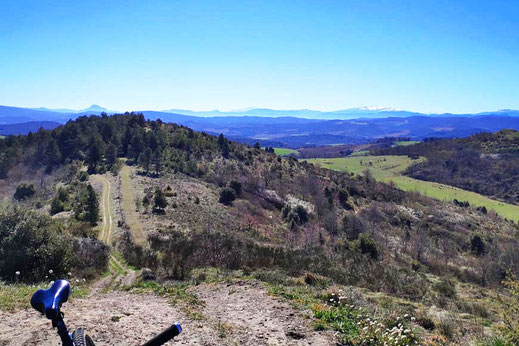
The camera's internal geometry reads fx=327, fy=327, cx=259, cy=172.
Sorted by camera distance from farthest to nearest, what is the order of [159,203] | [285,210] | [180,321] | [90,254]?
[285,210]
[159,203]
[90,254]
[180,321]

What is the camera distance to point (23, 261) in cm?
1302

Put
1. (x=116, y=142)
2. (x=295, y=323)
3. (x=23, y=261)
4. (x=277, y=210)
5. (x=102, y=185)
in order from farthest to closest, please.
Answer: (x=116, y=142), (x=277, y=210), (x=102, y=185), (x=23, y=261), (x=295, y=323)

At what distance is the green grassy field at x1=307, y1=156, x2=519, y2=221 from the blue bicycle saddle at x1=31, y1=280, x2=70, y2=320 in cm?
9143

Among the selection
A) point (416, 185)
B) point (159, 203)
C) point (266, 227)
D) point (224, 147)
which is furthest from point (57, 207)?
point (416, 185)

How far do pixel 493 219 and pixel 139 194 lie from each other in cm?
7067

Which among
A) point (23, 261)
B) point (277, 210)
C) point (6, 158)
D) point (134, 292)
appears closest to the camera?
point (134, 292)

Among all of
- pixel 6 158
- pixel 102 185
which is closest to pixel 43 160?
pixel 6 158

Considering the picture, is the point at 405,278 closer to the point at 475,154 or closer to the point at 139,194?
the point at 139,194

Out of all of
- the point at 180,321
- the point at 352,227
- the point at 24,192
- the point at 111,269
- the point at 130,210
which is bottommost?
the point at 352,227

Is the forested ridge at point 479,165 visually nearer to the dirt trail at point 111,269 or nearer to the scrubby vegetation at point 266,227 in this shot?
the scrubby vegetation at point 266,227

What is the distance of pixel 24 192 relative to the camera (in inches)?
1540

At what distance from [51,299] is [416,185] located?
104780mm

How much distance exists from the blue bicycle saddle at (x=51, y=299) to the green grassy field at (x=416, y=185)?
9143 centimetres

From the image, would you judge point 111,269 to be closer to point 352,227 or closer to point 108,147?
point 352,227
